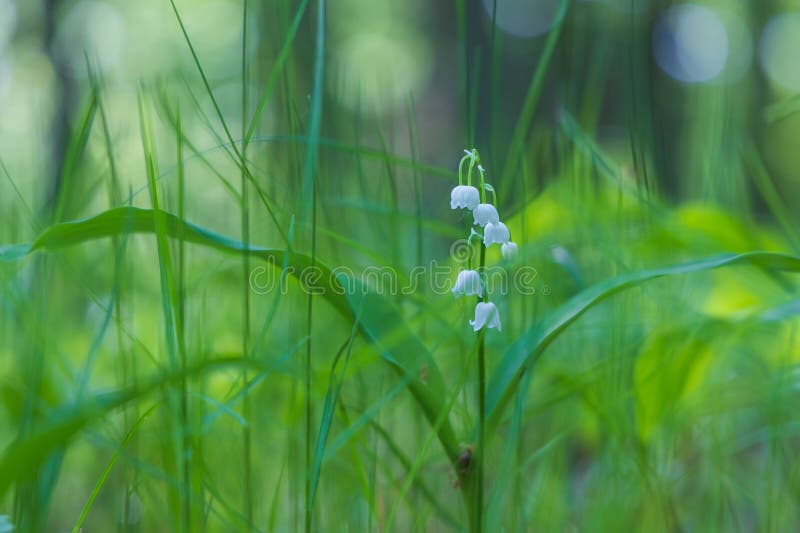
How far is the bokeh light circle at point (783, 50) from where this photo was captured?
228 inches

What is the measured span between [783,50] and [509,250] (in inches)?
267

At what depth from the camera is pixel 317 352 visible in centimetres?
97

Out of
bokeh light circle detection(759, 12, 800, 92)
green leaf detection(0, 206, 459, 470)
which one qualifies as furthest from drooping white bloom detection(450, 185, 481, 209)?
bokeh light circle detection(759, 12, 800, 92)

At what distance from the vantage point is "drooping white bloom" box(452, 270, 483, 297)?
1.88 ft

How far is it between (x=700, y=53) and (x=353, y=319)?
2.40 m

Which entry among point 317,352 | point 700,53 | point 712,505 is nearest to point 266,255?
point 317,352

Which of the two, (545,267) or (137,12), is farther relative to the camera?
(137,12)

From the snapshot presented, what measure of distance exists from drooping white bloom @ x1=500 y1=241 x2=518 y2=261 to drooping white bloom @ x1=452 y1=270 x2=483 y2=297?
0.12 feet

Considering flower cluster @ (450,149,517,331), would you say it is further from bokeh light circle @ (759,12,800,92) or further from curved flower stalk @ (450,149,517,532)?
bokeh light circle @ (759,12,800,92)

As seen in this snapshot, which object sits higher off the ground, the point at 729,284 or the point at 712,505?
the point at 729,284

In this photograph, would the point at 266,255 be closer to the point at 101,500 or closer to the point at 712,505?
the point at 712,505

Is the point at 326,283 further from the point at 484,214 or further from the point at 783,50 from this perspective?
the point at 783,50

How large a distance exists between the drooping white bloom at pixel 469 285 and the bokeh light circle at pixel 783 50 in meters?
6.12

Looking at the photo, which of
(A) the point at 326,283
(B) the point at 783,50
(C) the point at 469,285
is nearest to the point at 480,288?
(C) the point at 469,285
